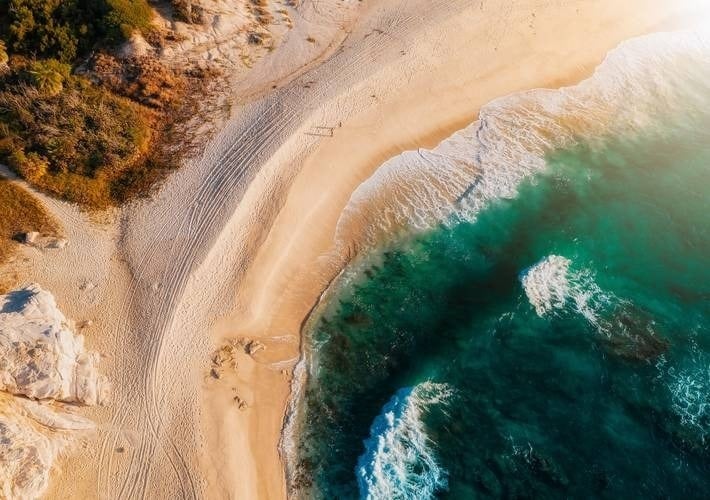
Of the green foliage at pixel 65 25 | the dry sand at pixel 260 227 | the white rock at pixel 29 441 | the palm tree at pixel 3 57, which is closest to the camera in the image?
Result: the white rock at pixel 29 441

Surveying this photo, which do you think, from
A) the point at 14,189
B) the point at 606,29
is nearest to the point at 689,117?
the point at 606,29

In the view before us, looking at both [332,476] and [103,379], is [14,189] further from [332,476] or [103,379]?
[332,476]

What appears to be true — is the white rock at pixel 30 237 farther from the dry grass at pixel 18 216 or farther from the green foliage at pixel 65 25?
the green foliage at pixel 65 25

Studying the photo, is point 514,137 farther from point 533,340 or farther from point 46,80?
point 46,80

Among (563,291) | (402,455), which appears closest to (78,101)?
(402,455)

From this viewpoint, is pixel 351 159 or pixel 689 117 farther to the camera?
pixel 689 117

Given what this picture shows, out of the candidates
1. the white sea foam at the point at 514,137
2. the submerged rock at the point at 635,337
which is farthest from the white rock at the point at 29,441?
the submerged rock at the point at 635,337
